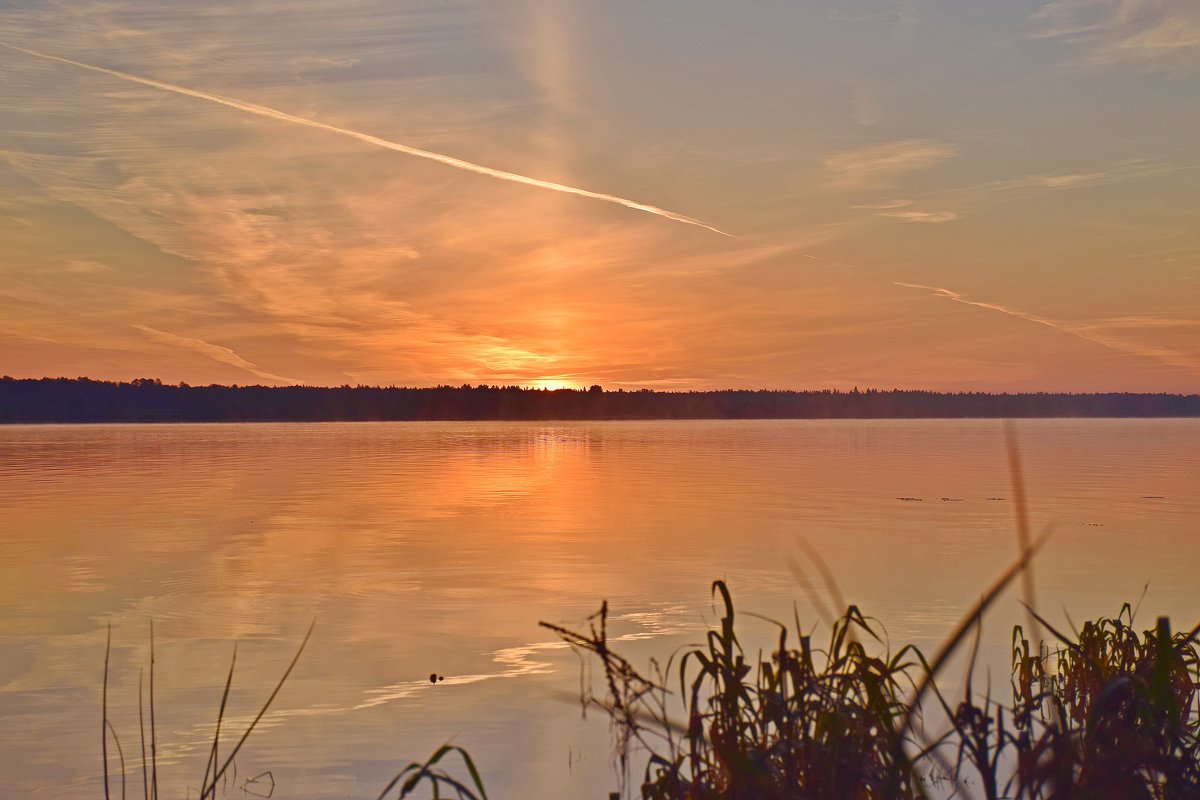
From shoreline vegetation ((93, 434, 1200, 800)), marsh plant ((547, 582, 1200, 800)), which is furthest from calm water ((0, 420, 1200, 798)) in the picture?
marsh plant ((547, 582, 1200, 800))

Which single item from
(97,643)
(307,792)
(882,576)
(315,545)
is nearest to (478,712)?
(307,792)

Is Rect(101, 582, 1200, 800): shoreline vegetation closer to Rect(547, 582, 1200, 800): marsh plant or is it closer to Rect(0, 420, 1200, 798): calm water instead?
Rect(547, 582, 1200, 800): marsh plant

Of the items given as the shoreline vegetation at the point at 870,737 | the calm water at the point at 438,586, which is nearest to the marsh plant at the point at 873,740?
the shoreline vegetation at the point at 870,737

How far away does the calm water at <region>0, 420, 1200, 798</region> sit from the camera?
9.99m

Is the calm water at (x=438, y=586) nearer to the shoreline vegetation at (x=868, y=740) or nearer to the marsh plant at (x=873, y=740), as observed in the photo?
the shoreline vegetation at (x=868, y=740)

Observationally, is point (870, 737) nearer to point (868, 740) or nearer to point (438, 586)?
point (868, 740)

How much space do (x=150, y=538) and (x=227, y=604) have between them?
29.9 ft

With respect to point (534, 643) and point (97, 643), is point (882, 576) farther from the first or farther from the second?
point (97, 643)

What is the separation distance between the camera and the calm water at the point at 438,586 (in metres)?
9.99

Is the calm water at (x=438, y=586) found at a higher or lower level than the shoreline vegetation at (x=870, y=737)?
lower

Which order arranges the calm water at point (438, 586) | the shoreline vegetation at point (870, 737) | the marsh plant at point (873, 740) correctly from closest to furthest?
the shoreline vegetation at point (870, 737), the marsh plant at point (873, 740), the calm water at point (438, 586)

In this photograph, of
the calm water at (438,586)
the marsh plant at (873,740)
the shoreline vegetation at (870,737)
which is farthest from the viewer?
the calm water at (438,586)

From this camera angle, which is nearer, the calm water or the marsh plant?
the marsh plant

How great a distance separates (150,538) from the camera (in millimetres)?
24891
